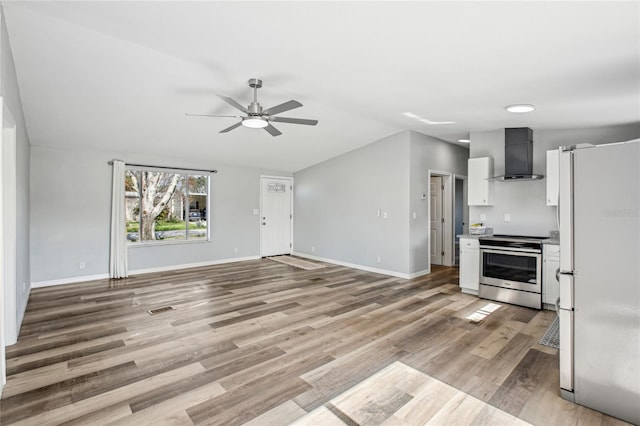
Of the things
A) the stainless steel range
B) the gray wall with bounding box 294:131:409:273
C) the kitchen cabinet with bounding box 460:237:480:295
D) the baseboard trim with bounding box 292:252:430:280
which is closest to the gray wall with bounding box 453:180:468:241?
the baseboard trim with bounding box 292:252:430:280

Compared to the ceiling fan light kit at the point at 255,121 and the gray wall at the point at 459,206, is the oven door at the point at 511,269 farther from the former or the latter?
the gray wall at the point at 459,206

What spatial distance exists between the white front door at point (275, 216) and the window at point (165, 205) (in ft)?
4.89

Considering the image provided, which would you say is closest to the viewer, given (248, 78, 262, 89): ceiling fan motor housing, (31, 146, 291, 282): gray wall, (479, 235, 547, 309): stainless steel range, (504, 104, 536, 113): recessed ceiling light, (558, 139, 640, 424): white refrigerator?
(558, 139, 640, 424): white refrigerator

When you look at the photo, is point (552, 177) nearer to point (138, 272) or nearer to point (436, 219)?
point (436, 219)

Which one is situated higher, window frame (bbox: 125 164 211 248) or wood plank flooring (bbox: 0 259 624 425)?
window frame (bbox: 125 164 211 248)

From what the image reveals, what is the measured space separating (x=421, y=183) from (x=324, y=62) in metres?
3.78

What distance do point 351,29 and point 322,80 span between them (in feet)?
3.91

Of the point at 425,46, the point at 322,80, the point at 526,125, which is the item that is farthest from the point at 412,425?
the point at 526,125

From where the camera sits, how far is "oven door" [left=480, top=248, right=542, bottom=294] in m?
4.28

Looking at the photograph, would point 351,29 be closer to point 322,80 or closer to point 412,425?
point 322,80

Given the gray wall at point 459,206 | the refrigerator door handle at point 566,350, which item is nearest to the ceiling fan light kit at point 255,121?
the refrigerator door handle at point 566,350

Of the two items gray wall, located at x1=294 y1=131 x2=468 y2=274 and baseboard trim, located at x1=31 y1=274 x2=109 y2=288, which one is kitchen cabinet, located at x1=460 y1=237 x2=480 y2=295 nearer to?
gray wall, located at x1=294 y1=131 x2=468 y2=274

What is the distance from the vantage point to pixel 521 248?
437 centimetres

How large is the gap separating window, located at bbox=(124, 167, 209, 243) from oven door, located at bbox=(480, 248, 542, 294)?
5.57 m
